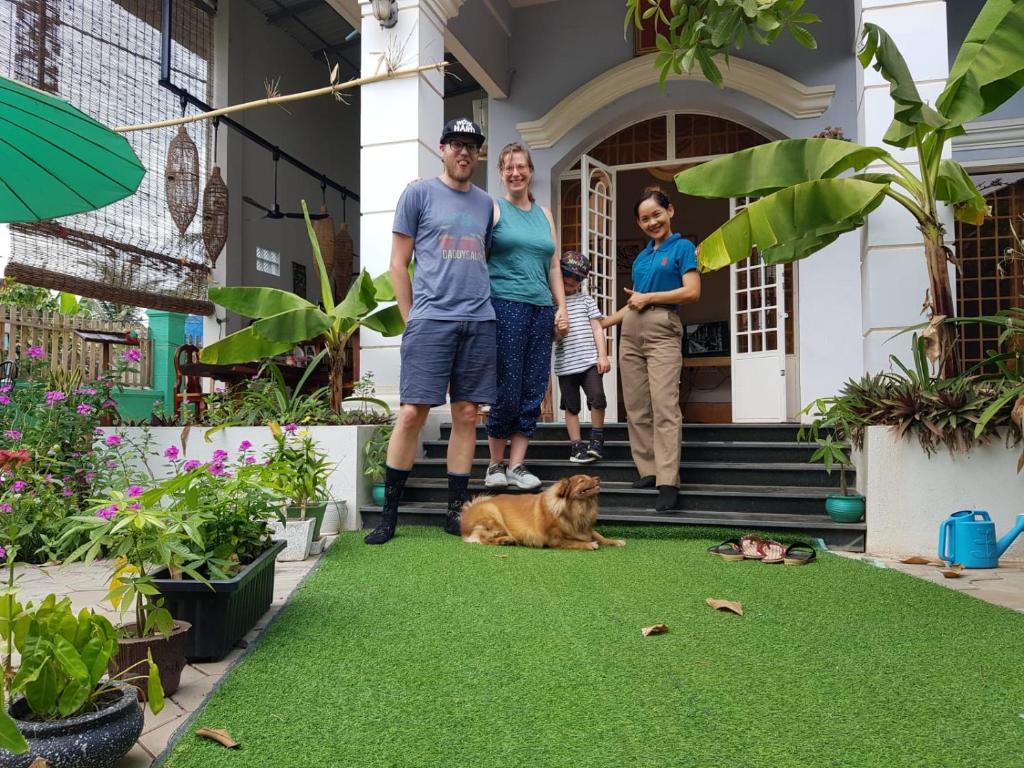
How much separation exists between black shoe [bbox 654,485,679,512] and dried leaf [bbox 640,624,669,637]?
2.02 m

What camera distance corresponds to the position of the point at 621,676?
6.97 ft

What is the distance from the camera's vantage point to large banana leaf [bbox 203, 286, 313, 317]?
5273 millimetres

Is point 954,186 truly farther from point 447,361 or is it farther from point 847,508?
point 447,361

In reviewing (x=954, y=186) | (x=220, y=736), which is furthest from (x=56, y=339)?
(x=954, y=186)

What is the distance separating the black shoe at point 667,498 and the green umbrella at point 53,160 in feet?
10.9

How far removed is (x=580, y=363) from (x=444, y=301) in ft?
4.56

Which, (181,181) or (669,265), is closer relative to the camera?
(669,265)

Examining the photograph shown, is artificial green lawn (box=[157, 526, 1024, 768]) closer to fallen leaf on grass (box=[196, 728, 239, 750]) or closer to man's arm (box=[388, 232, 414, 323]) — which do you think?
fallen leaf on grass (box=[196, 728, 239, 750])

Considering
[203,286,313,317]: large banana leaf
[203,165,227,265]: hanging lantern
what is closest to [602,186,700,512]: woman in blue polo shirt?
[203,286,313,317]: large banana leaf

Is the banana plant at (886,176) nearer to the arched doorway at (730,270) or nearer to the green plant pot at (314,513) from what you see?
the green plant pot at (314,513)

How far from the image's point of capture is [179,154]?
25.2 ft

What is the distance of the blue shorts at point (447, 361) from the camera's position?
398 centimetres

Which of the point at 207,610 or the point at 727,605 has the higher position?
the point at 207,610

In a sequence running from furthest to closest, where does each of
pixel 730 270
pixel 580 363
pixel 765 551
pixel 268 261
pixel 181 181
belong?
pixel 268 261, pixel 730 270, pixel 181 181, pixel 580 363, pixel 765 551
